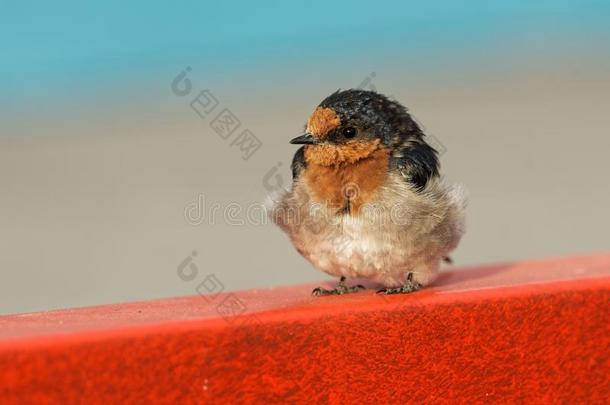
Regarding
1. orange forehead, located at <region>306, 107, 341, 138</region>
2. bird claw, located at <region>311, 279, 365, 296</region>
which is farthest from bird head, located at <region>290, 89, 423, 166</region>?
bird claw, located at <region>311, 279, 365, 296</region>

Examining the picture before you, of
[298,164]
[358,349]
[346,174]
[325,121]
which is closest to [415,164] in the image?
[346,174]

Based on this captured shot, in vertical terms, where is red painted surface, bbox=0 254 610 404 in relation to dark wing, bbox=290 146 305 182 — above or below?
below

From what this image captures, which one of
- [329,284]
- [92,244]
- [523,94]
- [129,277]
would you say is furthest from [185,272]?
[523,94]

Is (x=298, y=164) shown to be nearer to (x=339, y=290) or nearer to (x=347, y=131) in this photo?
(x=347, y=131)

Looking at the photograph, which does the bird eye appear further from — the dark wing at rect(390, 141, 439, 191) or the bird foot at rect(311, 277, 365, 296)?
the bird foot at rect(311, 277, 365, 296)

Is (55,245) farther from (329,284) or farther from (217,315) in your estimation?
(217,315)

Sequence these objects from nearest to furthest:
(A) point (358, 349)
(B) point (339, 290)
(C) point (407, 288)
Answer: (A) point (358, 349), (C) point (407, 288), (B) point (339, 290)

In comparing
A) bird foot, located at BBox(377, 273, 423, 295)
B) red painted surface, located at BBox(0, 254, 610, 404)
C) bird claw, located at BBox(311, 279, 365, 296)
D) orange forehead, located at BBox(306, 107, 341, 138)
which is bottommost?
red painted surface, located at BBox(0, 254, 610, 404)

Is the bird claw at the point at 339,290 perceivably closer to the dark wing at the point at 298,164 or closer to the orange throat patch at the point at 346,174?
the orange throat patch at the point at 346,174
